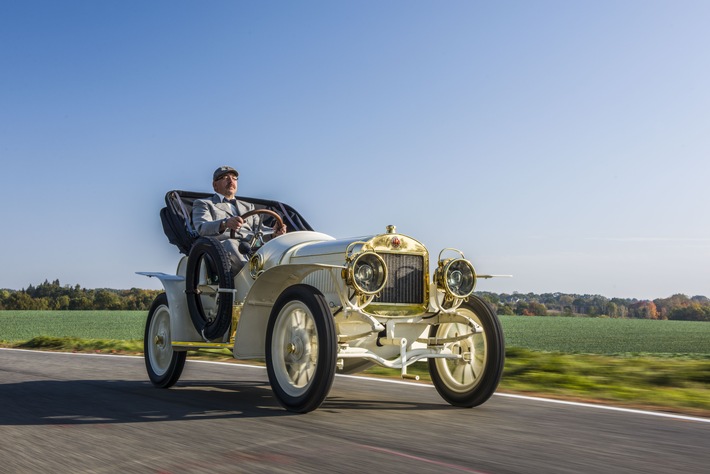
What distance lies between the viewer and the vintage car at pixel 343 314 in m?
5.80

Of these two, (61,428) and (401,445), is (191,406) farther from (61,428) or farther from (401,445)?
(401,445)

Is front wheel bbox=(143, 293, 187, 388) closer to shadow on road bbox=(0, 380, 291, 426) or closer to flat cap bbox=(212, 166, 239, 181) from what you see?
shadow on road bbox=(0, 380, 291, 426)

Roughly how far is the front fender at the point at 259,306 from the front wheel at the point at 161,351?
1.56m

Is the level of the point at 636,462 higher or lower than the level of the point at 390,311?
→ lower

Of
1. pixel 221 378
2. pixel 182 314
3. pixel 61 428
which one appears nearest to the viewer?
pixel 61 428

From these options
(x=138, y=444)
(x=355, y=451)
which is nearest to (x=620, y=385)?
(x=355, y=451)

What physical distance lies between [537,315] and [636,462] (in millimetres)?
62993

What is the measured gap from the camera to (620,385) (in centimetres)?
804

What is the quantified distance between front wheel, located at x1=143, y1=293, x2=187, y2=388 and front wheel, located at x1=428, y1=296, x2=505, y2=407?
9.62 ft

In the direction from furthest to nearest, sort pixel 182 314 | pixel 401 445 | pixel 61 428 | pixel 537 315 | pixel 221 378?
pixel 537 315, pixel 221 378, pixel 182 314, pixel 61 428, pixel 401 445

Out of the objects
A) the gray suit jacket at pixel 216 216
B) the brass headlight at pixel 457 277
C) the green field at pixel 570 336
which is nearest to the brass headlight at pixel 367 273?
the brass headlight at pixel 457 277

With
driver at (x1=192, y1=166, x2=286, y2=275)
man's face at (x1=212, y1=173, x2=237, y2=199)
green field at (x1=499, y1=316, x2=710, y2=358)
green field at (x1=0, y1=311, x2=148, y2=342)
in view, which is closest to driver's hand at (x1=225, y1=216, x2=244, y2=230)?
driver at (x1=192, y1=166, x2=286, y2=275)

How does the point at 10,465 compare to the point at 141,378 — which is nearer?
the point at 10,465

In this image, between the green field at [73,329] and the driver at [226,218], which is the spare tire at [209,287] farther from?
the green field at [73,329]
